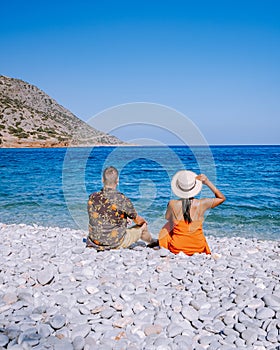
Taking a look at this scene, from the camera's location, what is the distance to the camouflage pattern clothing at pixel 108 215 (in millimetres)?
5613

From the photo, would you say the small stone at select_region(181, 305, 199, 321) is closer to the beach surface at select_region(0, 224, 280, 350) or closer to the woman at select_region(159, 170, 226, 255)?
the beach surface at select_region(0, 224, 280, 350)

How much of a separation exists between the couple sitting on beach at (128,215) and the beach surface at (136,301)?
1.12 feet

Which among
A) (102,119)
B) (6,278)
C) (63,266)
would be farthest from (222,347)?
(102,119)

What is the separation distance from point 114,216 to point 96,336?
8.40ft

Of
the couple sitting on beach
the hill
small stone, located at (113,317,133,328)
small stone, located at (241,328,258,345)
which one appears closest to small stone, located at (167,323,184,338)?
small stone, located at (113,317,133,328)

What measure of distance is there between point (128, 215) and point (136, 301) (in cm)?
205

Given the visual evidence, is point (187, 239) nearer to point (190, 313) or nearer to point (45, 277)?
point (190, 313)

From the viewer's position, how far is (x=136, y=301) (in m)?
3.78

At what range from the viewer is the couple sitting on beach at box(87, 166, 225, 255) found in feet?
18.5

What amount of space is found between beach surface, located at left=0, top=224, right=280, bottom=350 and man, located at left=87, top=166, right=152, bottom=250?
1.02ft

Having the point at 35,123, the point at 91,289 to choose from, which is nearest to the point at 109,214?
the point at 91,289

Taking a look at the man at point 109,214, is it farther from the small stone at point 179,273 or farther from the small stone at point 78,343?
the small stone at point 78,343

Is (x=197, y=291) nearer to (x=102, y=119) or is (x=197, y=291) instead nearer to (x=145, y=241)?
(x=145, y=241)

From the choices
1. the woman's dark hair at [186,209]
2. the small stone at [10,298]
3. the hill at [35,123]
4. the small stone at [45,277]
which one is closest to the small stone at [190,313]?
the small stone at [45,277]
